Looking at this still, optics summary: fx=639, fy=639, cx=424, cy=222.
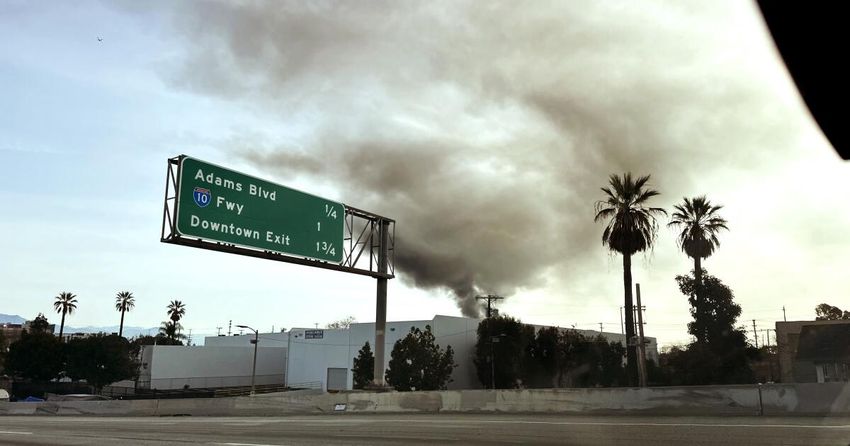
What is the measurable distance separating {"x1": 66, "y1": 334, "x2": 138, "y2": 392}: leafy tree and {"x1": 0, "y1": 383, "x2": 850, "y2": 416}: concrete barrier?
4306 centimetres

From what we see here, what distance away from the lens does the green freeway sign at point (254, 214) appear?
19.7 m

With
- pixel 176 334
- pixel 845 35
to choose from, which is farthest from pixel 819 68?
pixel 176 334

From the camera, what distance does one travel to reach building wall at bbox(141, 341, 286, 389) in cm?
7806

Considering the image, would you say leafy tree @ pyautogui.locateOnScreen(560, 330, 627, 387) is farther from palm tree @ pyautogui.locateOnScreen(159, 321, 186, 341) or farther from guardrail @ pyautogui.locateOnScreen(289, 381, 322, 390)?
palm tree @ pyautogui.locateOnScreen(159, 321, 186, 341)

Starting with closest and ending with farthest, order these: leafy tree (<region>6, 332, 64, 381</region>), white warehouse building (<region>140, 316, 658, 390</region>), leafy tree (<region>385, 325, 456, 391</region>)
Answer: leafy tree (<region>385, 325, 456, 391</region>) < white warehouse building (<region>140, 316, 658, 390</region>) < leafy tree (<region>6, 332, 64, 381</region>)

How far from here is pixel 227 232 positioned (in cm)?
2052

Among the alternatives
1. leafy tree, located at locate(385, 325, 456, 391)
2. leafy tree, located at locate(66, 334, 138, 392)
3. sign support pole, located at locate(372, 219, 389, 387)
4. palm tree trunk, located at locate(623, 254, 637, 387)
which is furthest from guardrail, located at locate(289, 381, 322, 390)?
sign support pole, located at locate(372, 219, 389, 387)

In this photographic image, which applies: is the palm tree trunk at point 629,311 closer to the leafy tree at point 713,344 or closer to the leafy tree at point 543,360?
the leafy tree at point 713,344

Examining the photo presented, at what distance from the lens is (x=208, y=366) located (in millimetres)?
82812

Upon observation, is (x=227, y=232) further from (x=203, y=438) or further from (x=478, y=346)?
(x=478, y=346)

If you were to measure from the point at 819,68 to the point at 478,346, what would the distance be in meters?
56.6

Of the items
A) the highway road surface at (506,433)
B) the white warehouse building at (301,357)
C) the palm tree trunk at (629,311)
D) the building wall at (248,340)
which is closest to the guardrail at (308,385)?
the white warehouse building at (301,357)

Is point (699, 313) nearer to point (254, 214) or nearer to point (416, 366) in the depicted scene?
point (416, 366)

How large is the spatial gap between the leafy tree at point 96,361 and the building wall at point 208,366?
21.8 ft
